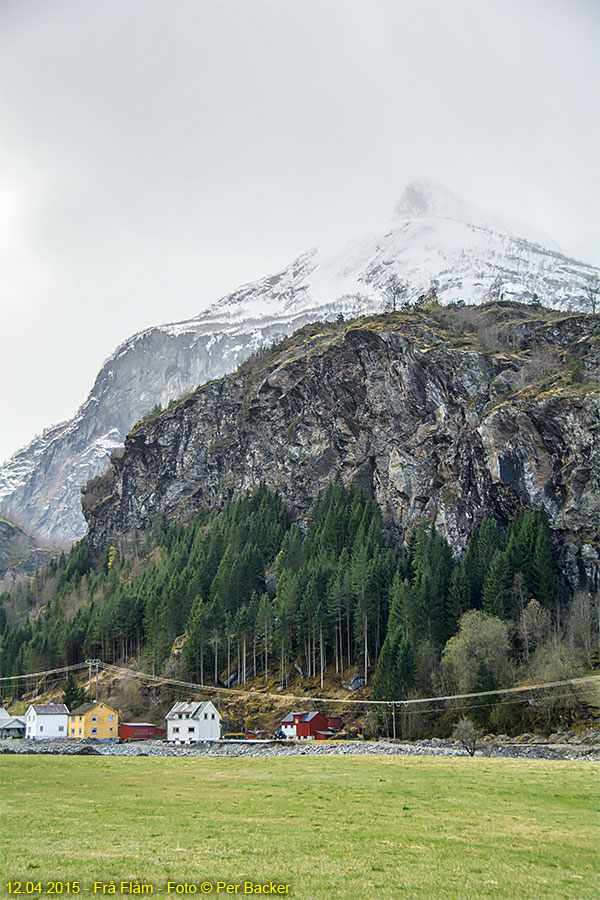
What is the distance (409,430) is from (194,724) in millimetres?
67870

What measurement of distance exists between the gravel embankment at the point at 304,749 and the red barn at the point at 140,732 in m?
3.52

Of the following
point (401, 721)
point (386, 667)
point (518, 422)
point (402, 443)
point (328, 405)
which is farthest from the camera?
point (328, 405)

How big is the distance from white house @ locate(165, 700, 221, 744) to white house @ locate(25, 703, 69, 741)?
59.3 ft

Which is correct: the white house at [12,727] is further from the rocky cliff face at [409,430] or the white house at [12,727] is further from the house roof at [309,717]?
the rocky cliff face at [409,430]

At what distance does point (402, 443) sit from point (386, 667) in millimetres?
Result: 56419

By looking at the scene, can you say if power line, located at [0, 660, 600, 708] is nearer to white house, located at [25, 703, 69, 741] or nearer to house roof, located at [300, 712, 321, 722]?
house roof, located at [300, 712, 321, 722]

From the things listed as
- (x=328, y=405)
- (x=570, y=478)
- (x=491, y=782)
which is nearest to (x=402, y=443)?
(x=328, y=405)

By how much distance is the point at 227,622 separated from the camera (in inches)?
4358

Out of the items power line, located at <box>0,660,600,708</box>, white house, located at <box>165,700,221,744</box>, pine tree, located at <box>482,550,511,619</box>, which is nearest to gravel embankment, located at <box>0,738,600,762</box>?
white house, located at <box>165,700,221,744</box>

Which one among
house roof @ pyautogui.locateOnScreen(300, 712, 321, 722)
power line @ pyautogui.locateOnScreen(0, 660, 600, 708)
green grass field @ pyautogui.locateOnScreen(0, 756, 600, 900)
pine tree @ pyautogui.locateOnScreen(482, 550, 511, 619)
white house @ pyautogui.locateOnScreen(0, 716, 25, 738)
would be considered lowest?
white house @ pyautogui.locateOnScreen(0, 716, 25, 738)

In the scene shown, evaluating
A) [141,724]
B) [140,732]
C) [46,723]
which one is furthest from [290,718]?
[46,723]

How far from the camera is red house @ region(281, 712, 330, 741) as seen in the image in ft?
271

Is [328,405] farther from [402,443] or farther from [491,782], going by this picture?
[491,782]

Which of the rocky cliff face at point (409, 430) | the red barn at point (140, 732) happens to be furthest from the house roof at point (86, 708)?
the rocky cliff face at point (409, 430)
